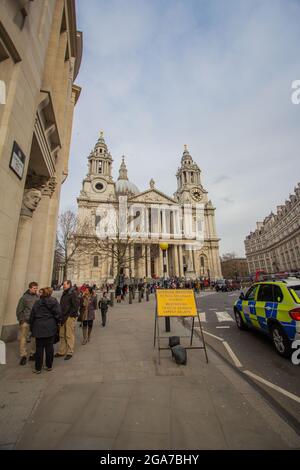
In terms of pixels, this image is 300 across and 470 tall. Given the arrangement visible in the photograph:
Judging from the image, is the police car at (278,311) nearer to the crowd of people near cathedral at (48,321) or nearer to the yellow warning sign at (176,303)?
the yellow warning sign at (176,303)

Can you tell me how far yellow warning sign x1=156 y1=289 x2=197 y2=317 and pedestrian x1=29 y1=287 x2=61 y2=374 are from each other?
7.89 feet

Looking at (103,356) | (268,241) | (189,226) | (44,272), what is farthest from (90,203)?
(268,241)

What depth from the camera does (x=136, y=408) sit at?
2723 mm

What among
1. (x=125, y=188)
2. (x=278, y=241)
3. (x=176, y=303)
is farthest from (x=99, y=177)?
(x=278, y=241)

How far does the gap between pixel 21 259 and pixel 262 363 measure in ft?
26.0

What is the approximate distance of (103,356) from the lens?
4.91 m

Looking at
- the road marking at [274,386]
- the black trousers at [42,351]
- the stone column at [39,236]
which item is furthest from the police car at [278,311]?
the stone column at [39,236]

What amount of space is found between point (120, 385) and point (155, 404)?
83 centimetres

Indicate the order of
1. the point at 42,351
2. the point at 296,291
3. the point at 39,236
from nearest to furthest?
the point at 42,351
the point at 296,291
the point at 39,236

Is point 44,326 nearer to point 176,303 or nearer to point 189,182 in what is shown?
point 176,303

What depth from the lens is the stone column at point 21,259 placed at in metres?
6.51

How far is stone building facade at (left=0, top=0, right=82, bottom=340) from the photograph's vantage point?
4.55 metres
